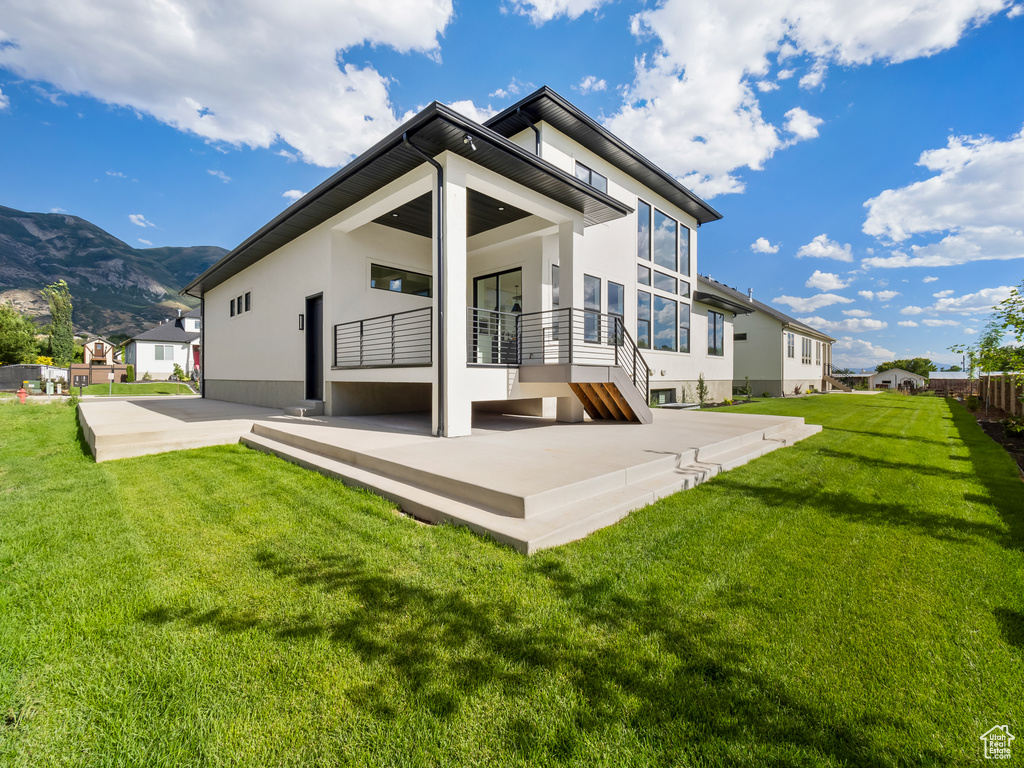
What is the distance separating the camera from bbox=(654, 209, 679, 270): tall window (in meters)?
15.7

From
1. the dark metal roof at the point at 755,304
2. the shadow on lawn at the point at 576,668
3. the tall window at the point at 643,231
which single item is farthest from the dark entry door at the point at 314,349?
the dark metal roof at the point at 755,304

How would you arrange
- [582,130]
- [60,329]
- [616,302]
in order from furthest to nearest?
[60,329] < [616,302] < [582,130]

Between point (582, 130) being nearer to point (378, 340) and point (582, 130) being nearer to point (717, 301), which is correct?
point (378, 340)

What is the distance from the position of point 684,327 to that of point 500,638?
56.8 feet

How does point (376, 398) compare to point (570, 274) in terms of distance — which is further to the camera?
point (376, 398)

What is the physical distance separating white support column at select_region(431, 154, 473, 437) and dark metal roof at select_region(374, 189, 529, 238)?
60.1 inches

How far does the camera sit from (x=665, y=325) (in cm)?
1617

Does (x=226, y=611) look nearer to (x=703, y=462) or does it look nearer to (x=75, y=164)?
(x=703, y=462)

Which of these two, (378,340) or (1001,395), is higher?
(378,340)

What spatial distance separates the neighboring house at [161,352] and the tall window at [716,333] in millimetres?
45678

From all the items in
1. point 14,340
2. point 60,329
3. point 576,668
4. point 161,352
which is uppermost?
point 60,329

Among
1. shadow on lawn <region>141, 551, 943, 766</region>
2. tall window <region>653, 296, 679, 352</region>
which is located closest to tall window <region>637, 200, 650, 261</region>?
tall window <region>653, 296, 679, 352</region>

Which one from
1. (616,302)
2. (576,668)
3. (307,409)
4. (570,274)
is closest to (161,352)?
(307,409)

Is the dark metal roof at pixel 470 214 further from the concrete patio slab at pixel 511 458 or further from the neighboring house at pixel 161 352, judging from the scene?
the neighboring house at pixel 161 352
